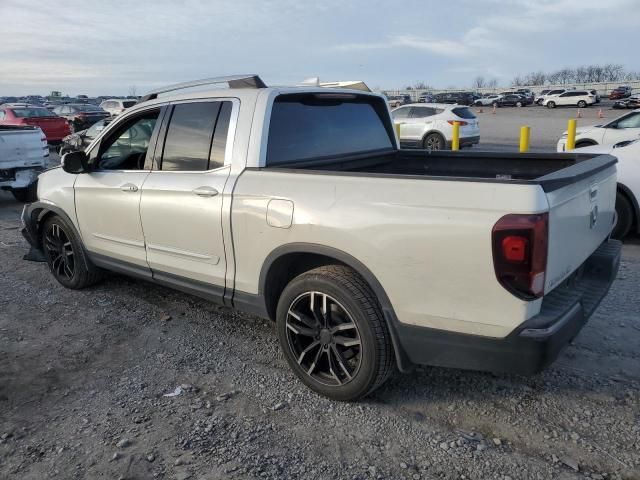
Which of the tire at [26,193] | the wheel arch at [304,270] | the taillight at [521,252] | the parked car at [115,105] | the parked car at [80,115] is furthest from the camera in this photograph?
the parked car at [115,105]

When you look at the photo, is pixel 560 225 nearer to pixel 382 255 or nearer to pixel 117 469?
pixel 382 255

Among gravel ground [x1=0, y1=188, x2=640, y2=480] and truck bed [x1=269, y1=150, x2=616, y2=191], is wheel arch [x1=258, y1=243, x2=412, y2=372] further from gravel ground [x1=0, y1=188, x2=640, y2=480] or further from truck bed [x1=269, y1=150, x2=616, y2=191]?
truck bed [x1=269, y1=150, x2=616, y2=191]

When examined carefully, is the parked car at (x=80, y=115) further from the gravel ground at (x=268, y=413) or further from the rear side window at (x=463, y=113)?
the gravel ground at (x=268, y=413)

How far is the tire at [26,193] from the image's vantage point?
32.6ft

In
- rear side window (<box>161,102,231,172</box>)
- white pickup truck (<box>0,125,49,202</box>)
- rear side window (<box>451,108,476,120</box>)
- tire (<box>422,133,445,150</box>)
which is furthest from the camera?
tire (<box>422,133,445,150</box>)

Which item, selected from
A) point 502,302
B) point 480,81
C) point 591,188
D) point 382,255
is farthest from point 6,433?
point 480,81

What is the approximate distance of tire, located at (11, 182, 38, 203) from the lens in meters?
9.94

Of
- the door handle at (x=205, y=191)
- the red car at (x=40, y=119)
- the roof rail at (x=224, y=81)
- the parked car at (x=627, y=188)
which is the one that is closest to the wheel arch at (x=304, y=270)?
the door handle at (x=205, y=191)

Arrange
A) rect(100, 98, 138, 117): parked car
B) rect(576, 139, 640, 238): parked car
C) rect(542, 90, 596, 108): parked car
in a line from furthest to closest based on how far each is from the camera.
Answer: rect(542, 90, 596, 108): parked car < rect(100, 98, 138, 117): parked car < rect(576, 139, 640, 238): parked car

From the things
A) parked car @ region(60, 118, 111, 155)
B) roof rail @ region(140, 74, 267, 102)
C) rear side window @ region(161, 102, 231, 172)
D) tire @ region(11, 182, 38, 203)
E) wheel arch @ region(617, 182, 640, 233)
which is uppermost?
roof rail @ region(140, 74, 267, 102)

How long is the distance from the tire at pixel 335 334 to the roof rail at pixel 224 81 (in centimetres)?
143

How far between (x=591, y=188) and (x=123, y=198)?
11.1 ft

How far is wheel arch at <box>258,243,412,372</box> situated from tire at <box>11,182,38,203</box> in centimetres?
802

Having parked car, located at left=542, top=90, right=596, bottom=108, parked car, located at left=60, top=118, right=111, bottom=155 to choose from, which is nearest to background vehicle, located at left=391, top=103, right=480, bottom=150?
parked car, located at left=60, top=118, right=111, bottom=155
